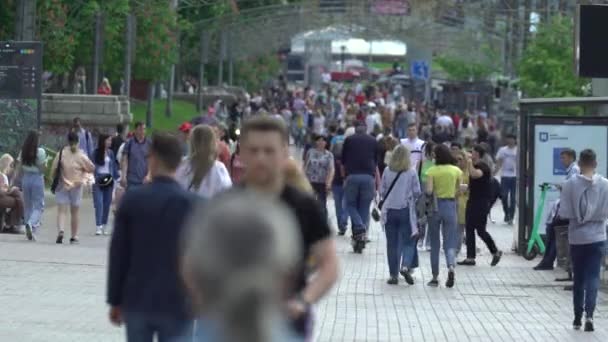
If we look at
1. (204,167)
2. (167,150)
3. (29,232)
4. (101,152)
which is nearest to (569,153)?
(29,232)

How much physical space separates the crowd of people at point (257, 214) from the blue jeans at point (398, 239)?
0.01 metres

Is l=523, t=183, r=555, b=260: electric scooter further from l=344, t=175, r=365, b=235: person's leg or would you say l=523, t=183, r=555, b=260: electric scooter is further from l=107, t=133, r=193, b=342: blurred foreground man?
l=107, t=133, r=193, b=342: blurred foreground man

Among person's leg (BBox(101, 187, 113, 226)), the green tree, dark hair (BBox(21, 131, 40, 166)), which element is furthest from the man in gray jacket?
the green tree

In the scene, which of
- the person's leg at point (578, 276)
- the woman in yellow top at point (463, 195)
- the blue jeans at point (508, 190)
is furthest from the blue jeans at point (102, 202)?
the person's leg at point (578, 276)

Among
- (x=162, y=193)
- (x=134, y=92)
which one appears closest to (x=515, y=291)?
(x=162, y=193)

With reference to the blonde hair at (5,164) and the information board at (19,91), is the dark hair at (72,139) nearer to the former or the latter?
the blonde hair at (5,164)

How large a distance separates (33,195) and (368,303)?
6.91m

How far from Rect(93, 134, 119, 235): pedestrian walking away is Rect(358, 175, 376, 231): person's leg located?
3.55 m

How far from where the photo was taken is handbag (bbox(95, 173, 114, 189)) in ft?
75.0

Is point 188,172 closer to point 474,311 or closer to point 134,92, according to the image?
point 474,311

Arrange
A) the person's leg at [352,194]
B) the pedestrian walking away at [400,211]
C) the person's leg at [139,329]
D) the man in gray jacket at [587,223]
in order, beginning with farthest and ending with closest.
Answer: the person's leg at [352,194] → the pedestrian walking away at [400,211] → the man in gray jacket at [587,223] → the person's leg at [139,329]

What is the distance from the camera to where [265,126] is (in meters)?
6.67

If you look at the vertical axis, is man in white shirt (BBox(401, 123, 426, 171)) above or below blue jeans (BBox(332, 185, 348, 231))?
above

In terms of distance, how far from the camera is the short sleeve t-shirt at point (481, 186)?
21344 millimetres
